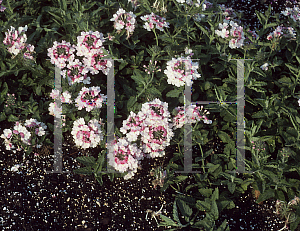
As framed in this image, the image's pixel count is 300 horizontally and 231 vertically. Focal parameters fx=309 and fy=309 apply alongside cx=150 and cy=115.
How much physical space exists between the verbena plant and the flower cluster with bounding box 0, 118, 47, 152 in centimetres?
8

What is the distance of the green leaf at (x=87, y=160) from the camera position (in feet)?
8.49


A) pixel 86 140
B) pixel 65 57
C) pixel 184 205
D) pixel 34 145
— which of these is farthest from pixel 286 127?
pixel 34 145

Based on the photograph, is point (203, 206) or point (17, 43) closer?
point (203, 206)

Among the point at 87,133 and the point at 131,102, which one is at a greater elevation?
the point at 131,102

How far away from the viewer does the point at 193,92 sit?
2998 millimetres

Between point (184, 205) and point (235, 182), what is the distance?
0.47m

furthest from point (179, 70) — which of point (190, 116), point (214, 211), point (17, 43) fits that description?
point (17, 43)

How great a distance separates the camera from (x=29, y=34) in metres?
3.19

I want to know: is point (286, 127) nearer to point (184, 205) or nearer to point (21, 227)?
point (184, 205)

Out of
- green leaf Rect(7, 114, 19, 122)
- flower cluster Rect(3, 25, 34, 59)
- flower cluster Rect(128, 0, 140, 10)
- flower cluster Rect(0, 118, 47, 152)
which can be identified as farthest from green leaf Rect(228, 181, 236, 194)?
flower cluster Rect(3, 25, 34, 59)

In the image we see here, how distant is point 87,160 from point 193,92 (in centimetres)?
119

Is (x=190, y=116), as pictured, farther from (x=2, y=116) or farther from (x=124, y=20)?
(x=2, y=116)

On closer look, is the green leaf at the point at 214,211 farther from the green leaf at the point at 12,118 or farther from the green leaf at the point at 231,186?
the green leaf at the point at 12,118

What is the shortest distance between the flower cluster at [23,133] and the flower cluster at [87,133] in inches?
18.9
